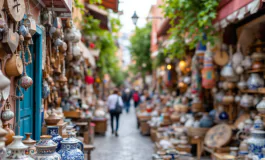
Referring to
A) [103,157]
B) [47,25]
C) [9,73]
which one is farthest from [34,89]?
[103,157]

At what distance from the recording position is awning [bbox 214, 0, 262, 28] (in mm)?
6227

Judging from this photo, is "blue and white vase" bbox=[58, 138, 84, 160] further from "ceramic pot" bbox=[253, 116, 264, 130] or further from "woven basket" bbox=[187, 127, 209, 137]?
"woven basket" bbox=[187, 127, 209, 137]

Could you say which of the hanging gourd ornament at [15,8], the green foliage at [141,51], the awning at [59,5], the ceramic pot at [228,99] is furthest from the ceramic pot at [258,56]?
the green foliage at [141,51]

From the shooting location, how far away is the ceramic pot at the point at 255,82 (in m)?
7.88

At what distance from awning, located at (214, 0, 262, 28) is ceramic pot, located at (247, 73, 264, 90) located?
3.99 feet

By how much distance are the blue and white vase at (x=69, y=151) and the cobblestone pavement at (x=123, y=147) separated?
5026 mm

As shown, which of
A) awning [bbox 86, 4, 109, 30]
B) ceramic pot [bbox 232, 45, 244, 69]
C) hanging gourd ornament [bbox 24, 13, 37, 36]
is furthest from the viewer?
awning [bbox 86, 4, 109, 30]

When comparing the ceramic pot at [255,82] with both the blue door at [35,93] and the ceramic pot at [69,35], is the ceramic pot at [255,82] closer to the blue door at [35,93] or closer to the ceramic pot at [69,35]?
the ceramic pot at [69,35]

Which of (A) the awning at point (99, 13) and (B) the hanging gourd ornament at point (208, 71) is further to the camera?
(A) the awning at point (99, 13)

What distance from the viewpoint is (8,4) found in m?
4.03

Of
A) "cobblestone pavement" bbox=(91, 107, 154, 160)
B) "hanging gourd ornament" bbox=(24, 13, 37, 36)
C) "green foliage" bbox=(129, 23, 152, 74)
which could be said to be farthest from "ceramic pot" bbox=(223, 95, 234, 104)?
"green foliage" bbox=(129, 23, 152, 74)

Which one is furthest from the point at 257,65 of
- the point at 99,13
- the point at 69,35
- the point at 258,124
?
the point at 99,13

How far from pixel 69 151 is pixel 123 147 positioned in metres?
6.90

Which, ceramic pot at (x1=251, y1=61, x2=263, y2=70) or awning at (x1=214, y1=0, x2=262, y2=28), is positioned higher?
awning at (x1=214, y1=0, x2=262, y2=28)
